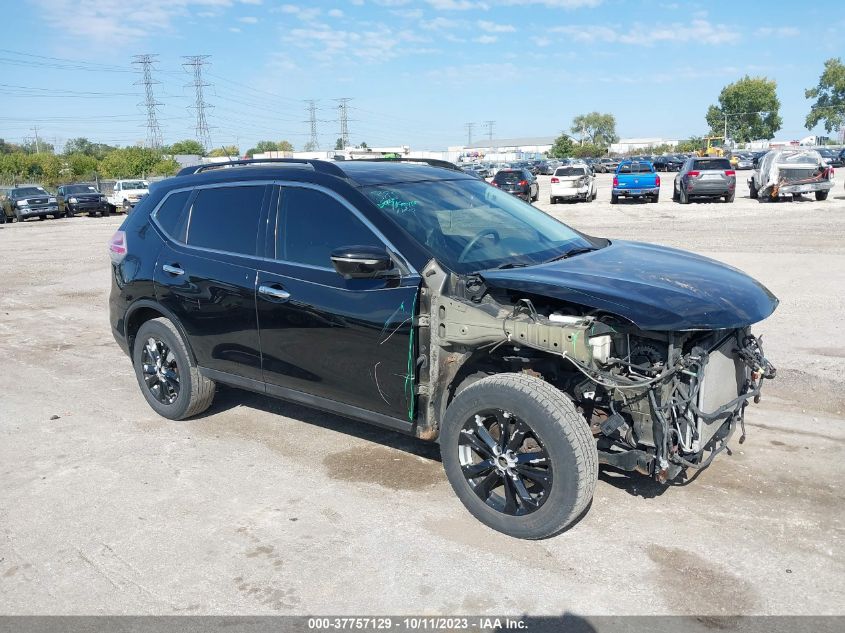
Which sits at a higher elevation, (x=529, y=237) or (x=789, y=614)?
(x=529, y=237)

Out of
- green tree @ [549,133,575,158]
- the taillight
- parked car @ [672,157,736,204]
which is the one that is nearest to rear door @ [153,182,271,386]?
the taillight

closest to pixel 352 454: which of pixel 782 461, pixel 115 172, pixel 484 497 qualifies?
pixel 484 497

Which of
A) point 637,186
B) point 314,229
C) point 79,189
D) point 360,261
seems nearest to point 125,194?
point 79,189

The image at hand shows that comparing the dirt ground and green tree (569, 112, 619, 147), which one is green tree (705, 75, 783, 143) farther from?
the dirt ground

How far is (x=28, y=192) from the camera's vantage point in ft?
112

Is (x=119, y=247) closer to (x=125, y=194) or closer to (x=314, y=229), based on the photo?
(x=314, y=229)

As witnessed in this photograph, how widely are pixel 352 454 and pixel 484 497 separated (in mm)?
1357

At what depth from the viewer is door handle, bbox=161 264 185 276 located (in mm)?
5320

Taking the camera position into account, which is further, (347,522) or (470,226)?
(470,226)

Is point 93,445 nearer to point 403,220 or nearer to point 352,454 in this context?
point 352,454

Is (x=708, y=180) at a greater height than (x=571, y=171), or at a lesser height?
lesser

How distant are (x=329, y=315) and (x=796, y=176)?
24.6 meters

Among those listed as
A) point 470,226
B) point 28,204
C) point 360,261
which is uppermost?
point 470,226

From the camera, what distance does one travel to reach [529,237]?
4793mm
